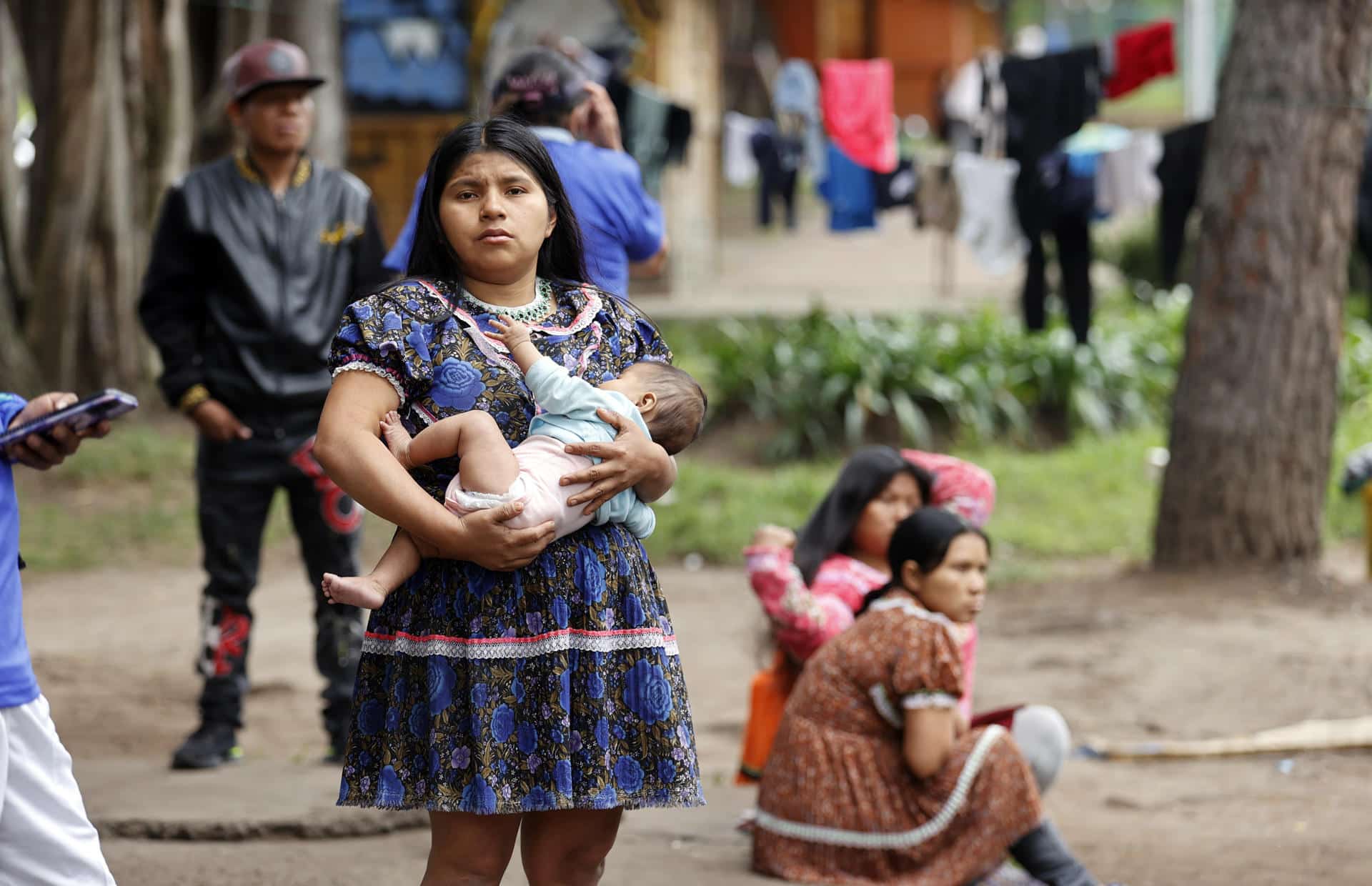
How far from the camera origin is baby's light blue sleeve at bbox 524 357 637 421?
102 inches

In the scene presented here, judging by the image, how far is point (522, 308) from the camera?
277 centimetres

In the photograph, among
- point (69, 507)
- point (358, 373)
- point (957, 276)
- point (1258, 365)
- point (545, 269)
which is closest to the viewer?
point (358, 373)

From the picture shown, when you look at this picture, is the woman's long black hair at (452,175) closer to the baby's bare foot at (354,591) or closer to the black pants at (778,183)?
the baby's bare foot at (354,591)

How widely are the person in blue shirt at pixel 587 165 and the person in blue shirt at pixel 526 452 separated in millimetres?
1389

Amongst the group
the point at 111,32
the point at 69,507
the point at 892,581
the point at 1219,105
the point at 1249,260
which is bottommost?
the point at 69,507

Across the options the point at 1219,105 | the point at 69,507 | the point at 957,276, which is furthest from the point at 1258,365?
the point at 957,276

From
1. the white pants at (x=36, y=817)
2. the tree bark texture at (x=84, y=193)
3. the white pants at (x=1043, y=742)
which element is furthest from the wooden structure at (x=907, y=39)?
the white pants at (x=36, y=817)

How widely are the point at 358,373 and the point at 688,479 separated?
299 inches

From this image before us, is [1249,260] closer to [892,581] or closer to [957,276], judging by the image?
[892,581]

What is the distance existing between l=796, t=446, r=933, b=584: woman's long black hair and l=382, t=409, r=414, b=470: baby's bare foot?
1957mm

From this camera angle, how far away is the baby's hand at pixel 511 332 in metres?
2.64

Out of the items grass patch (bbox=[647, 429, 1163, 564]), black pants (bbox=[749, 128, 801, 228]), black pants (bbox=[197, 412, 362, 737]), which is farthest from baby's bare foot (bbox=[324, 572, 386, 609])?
black pants (bbox=[749, 128, 801, 228])

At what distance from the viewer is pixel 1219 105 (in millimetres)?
7535

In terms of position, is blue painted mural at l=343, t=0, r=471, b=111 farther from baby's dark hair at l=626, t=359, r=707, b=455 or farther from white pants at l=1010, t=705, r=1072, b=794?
baby's dark hair at l=626, t=359, r=707, b=455
